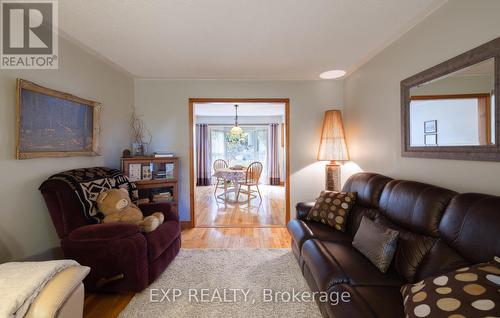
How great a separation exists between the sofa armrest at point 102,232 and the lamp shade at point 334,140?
2515 mm

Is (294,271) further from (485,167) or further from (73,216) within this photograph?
(73,216)

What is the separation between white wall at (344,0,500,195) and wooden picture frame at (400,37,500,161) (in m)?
0.05

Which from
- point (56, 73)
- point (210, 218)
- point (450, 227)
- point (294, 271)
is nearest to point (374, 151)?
point (450, 227)

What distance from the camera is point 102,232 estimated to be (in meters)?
1.69

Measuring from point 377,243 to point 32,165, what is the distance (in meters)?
2.71

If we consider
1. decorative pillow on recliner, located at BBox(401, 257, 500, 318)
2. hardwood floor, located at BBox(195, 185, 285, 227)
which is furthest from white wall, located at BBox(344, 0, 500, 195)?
hardwood floor, located at BBox(195, 185, 285, 227)

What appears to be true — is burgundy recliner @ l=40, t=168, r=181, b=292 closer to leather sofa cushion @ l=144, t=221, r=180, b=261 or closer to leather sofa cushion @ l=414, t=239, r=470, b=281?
leather sofa cushion @ l=144, t=221, r=180, b=261

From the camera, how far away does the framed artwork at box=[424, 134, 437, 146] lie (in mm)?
1693

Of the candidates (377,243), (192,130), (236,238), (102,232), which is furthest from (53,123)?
(377,243)

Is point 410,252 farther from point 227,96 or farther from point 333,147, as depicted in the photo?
point 227,96

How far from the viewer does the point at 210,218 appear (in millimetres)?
3783

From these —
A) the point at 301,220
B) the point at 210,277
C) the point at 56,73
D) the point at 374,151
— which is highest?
the point at 56,73

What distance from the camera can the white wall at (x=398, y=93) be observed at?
135cm

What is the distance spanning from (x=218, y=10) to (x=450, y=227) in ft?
7.01
